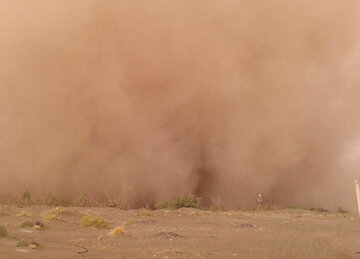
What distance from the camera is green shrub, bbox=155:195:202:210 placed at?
2336 centimetres

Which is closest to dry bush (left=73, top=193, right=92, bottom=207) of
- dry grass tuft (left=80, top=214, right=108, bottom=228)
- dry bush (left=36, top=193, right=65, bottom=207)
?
dry bush (left=36, top=193, right=65, bottom=207)

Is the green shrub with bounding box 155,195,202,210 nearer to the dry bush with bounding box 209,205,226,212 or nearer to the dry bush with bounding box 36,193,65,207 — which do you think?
the dry bush with bounding box 209,205,226,212

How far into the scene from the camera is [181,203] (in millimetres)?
23594

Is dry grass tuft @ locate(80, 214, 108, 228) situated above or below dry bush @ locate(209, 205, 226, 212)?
above

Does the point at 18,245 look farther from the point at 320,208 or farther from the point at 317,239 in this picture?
the point at 320,208

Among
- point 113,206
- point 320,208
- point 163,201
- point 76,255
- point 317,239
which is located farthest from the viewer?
point 320,208

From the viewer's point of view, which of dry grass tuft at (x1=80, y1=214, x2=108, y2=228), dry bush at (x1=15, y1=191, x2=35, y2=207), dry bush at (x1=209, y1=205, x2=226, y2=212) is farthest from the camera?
dry bush at (x1=209, y1=205, x2=226, y2=212)

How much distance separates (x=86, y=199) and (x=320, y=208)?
17.3m

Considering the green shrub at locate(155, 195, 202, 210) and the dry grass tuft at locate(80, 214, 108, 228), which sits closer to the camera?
the dry grass tuft at locate(80, 214, 108, 228)

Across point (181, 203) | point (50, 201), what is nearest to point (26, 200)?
point (50, 201)

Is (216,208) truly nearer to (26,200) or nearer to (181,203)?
Result: (181,203)

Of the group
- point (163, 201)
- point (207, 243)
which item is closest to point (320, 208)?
point (163, 201)

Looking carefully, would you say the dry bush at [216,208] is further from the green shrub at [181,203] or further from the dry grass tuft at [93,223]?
the dry grass tuft at [93,223]

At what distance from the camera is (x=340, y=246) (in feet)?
23.4
